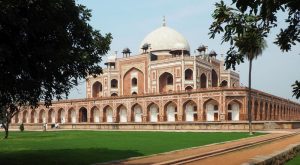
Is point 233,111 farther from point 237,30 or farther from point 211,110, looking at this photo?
point 237,30

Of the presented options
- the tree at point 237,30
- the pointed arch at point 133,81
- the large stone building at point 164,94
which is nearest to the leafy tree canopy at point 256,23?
the tree at point 237,30

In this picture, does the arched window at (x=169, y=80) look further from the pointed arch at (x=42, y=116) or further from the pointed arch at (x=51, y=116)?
the pointed arch at (x=42, y=116)

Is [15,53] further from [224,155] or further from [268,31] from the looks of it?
[224,155]

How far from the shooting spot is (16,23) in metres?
9.97

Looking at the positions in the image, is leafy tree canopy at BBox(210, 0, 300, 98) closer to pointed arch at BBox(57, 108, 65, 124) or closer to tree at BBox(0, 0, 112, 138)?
tree at BBox(0, 0, 112, 138)

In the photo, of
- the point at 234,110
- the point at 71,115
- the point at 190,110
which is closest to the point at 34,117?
the point at 71,115

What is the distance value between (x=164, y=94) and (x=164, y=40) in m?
18.4

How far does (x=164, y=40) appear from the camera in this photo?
70.2 meters

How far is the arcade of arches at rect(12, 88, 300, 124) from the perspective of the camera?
164 ft

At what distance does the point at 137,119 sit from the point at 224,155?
140 ft

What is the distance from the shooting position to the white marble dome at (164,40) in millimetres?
69250

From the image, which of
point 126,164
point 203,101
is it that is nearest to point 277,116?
point 203,101

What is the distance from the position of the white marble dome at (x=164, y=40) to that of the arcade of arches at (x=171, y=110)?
48.6 ft

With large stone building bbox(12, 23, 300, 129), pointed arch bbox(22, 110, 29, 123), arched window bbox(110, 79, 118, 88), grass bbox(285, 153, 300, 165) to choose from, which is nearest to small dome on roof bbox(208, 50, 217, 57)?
large stone building bbox(12, 23, 300, 129)
